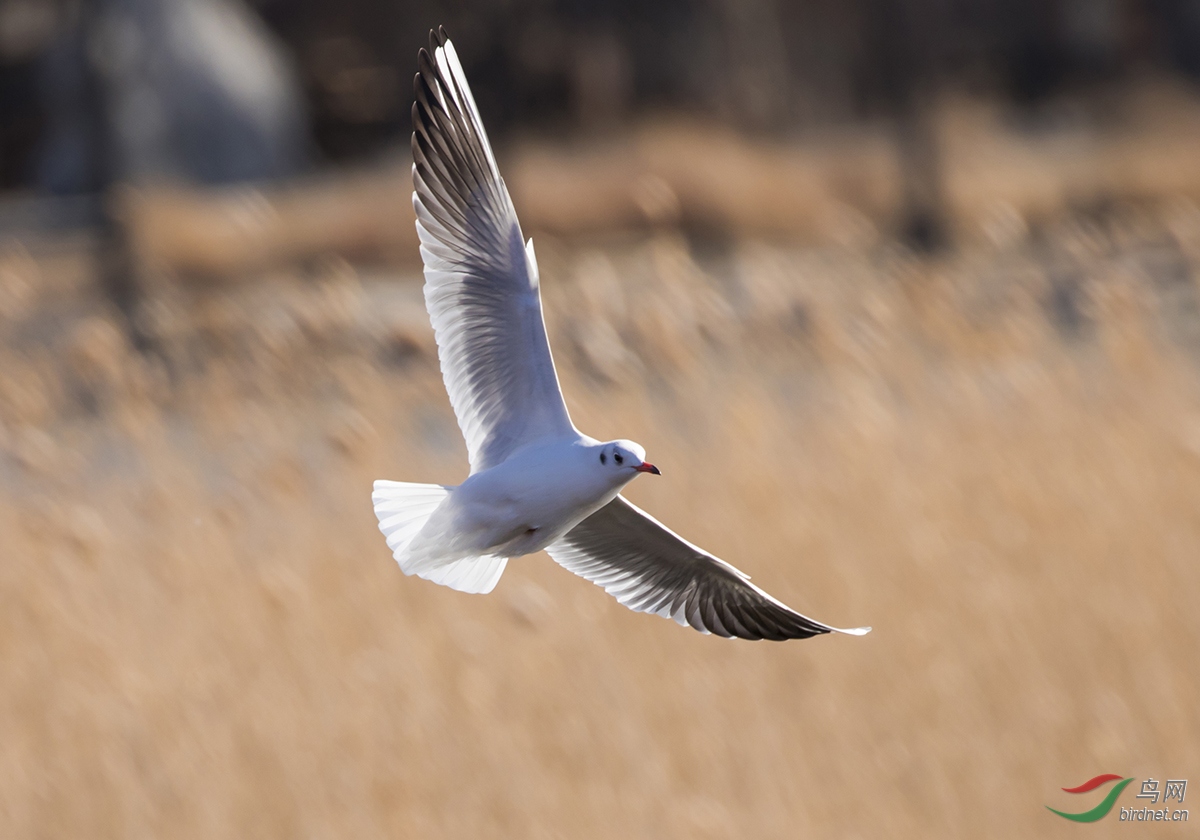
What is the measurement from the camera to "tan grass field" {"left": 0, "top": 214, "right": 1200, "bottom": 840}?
134 inches

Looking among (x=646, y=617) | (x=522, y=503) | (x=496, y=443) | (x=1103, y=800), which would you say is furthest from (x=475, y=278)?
(x=1103, y=800)

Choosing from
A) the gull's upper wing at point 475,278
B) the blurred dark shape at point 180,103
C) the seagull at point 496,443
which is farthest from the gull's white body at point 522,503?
the blurred dark shape at point 180,103

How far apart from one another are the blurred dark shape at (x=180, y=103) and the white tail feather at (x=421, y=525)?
11830 mm

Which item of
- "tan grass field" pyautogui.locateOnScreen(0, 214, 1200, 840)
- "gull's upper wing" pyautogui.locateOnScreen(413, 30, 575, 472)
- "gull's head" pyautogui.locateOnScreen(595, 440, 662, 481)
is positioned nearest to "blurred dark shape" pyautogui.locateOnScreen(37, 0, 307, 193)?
"tan grass field" pyautogui.locateOnScreen(0, 214, 1200, 840)

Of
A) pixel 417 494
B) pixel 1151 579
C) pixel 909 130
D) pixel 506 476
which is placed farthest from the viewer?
pixel 909 130

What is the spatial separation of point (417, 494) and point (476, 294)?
1.21ft

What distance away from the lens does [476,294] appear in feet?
8.35

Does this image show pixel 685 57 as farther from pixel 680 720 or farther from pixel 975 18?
pixel 680 720

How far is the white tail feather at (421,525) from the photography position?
7.50 feet

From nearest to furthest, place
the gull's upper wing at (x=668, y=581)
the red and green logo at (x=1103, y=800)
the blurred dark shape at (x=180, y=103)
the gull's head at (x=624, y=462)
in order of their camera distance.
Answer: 1. the gull's head at (x=624, y=462)
2. the gull's upper wing at (x=668, y=581)
3. the red and green logo at (x=1103, y=800)
4. the blurred dark shape at (x=180, y=103)

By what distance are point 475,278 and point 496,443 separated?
289 mm

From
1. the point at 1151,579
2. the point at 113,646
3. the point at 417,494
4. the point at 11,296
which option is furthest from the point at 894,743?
the point at 11,296

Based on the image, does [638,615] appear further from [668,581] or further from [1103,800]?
[1103,800]

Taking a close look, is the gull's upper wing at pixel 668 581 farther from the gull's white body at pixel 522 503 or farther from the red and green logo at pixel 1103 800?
the red and green logo at pixel 1103 800
